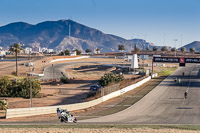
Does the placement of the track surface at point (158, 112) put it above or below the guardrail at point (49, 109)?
below

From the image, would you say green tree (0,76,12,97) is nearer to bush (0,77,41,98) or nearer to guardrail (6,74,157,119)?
bush (0,77,41,98)

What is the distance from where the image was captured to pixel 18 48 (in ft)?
307

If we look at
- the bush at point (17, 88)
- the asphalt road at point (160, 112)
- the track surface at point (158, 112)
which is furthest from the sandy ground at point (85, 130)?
the bush at point (17, 88)

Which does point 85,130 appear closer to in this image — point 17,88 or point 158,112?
point 158,112

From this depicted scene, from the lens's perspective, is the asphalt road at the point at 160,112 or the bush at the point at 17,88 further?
the bush at the point at 17,88

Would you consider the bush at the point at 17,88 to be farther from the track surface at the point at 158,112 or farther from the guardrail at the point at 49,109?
the track surface at the point at 158,112

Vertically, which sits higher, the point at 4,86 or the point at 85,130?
the point at 4,86

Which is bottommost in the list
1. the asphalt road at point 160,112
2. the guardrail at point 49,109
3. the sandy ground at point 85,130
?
the asphalt road at point 160,112

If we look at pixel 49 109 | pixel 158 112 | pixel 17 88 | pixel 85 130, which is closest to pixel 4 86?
pixel 17 88

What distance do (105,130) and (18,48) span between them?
72.9 m

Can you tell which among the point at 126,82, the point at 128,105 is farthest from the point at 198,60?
the point at 128,105

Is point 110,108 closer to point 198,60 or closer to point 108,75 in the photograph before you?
point 108,75

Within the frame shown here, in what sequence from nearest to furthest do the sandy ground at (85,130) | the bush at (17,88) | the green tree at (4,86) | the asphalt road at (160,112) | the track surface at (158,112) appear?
the sandy ground at (85,130), the track surface at (158,112), the asphalt road at (160,112), the bush at (17,88), the green tree at (4,86)

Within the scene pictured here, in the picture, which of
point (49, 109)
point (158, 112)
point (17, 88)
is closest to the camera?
point (49, 109)
